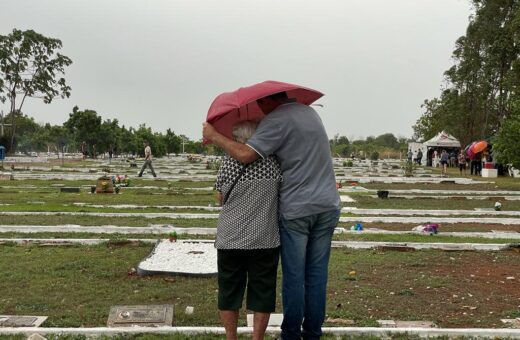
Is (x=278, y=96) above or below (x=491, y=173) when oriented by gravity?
above

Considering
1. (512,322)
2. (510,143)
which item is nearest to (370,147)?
(510,143)

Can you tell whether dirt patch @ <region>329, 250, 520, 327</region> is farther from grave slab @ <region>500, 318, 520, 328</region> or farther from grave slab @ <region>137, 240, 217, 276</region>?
grave slab @ <region>137, 240, 217, 276</region>

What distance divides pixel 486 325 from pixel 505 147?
2066 cm

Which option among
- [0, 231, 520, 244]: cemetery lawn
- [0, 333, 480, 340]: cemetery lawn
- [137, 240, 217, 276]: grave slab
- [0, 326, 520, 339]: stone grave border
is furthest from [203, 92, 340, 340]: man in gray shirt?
[0, 231, 520, 244]: cemetery lawn

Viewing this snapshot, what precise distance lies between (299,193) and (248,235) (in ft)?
1.38

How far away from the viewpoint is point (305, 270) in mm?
3756

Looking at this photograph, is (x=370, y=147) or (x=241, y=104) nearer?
(x=241, y=104)

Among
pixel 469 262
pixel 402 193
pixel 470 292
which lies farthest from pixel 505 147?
pixel 470 292

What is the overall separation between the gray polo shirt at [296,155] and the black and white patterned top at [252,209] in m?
0.08

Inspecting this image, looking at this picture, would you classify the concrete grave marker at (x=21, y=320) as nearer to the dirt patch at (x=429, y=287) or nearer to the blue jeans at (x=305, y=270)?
the blue jeans at (x=305, y=270)

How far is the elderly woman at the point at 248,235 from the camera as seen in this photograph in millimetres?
3508

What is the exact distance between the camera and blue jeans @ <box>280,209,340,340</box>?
3.59 meters

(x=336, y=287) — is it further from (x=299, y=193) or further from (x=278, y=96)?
(x=278, y=96)

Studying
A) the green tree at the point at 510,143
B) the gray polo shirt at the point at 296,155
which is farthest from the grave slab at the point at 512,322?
the green tree at the point at 510,143
